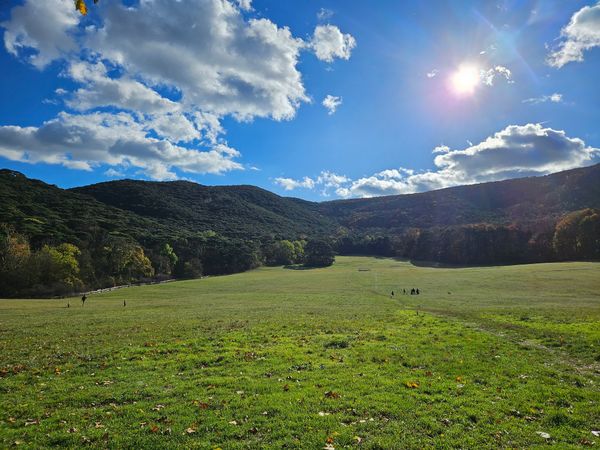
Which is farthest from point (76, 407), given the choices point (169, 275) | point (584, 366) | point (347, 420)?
point (169, 275)

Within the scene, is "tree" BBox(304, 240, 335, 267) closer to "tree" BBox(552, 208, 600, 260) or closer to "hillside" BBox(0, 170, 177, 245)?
"hillside" BBox(0, 170, 177, 245)

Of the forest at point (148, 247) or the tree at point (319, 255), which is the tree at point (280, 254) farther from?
the tree at point (319, 255)

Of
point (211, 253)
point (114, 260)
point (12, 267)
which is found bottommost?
point (12, 267)

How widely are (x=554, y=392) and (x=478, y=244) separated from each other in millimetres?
123486

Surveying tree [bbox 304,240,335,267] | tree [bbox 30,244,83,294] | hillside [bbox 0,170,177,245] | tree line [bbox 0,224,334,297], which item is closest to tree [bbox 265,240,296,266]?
tree line [bbox 0,224,334,297]

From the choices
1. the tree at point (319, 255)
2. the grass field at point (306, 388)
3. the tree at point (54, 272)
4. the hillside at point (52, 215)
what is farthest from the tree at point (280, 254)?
the grass field at point (306, 388)

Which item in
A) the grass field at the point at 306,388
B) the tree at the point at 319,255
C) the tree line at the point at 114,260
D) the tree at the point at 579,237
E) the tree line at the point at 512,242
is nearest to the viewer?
the grass field at the point at 306,388

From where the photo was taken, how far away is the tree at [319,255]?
145 metres

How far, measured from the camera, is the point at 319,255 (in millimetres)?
148000

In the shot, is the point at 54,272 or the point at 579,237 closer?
the point at 54,272

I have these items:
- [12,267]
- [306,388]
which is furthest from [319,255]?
[306,388]

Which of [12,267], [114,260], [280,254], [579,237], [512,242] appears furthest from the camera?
[280,254]

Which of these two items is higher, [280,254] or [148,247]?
[148,247]

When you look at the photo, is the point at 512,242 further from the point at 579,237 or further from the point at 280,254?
the point at 280,254
